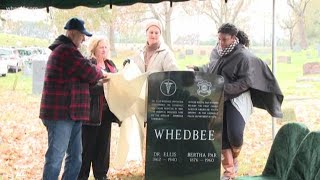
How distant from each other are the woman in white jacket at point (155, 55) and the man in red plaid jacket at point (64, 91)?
70 cm

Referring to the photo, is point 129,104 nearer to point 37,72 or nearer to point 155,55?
point 155,55

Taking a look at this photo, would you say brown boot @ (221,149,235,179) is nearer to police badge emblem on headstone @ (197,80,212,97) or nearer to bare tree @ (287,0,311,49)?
police badge emblem on headstone @ (197,80,212,97)

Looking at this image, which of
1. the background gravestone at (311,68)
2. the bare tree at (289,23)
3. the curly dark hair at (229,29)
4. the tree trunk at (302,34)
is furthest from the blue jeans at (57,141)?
the background gravestone at (311,68)

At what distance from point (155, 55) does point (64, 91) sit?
1.10 meters

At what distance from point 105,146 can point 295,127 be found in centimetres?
201

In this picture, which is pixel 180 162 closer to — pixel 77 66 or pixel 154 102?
pixel 154 102

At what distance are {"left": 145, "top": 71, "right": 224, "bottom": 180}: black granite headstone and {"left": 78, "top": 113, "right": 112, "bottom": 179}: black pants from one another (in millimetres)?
681

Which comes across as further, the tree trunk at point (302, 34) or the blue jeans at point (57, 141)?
the tree trunk at point (302, 34)

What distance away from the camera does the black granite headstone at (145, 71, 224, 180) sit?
4277mm

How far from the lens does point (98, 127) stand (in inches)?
187

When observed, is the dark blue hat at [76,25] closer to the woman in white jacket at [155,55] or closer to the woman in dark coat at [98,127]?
the woman in dark coat at [98,127]

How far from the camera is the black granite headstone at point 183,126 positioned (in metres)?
4.28

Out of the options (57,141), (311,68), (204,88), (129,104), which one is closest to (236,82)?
(204,88)

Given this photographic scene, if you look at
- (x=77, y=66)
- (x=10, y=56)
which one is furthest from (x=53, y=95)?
(x=10, y=56)
